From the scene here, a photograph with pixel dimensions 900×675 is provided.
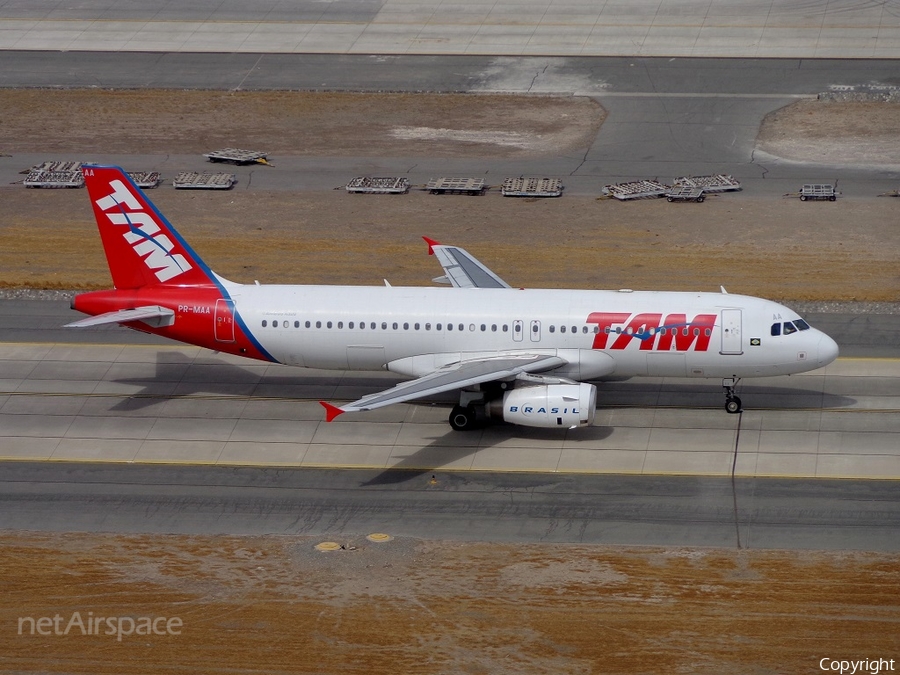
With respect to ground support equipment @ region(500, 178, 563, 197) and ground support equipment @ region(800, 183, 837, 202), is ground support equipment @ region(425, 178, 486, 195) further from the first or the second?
ground support equipment @ region(800, 183, 837, 202)

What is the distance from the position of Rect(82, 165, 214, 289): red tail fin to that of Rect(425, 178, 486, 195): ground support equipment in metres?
23.7

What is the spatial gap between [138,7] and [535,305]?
65.1 meters

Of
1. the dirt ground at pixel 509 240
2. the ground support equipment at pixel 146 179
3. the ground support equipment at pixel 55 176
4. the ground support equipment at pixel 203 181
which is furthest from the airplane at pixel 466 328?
the ground support equipment at pixel 55 176

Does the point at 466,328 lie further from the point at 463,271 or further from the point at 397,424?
the point at 463,271

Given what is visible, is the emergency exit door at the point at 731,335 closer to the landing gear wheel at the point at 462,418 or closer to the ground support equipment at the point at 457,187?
the landing gear wheel at the point at 462,418

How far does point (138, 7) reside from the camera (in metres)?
101

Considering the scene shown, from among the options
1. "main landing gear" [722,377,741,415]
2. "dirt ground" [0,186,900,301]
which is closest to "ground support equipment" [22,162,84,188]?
"dirt ground" [0,186,900,301]

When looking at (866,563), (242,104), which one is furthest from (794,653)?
(242,104)

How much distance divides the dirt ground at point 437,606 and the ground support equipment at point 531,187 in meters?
33.0

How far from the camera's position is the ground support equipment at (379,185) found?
70438mm

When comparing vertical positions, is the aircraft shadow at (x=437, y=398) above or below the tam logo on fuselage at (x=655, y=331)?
below

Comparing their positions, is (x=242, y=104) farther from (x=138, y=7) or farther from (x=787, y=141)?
(x=787, y=141)

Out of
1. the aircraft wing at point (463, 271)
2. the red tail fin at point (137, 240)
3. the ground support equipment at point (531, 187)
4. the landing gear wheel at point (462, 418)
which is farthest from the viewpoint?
the ground support equipment at point (531, 187)

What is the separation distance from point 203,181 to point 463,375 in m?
32.1
